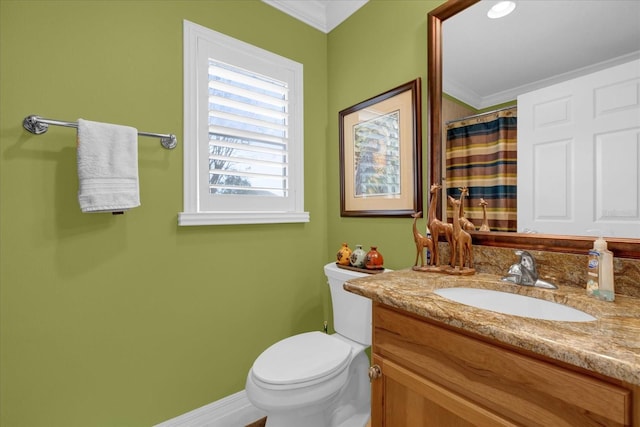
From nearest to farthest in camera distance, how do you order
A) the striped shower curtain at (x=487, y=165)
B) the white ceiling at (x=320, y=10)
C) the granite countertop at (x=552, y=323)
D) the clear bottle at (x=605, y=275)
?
the granite countertop at (x=552, y=323), the clear bottle at (x=605, y=275), the striped shower curtain at (x=487, y=165), the white ceiling at (x=320, y=10)

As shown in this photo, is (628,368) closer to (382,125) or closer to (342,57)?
(382,125)

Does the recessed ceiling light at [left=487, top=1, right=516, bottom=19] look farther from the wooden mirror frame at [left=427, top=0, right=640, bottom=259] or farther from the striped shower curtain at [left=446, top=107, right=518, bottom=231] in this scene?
the striped shower curtain at [left=446, top=107, right=518, bottom=231]

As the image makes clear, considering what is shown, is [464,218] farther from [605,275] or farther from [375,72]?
[375,72]

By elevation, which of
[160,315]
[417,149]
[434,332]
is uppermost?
[417,149]

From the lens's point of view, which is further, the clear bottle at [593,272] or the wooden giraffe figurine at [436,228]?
the wooden giraffe figurine at [436,228]

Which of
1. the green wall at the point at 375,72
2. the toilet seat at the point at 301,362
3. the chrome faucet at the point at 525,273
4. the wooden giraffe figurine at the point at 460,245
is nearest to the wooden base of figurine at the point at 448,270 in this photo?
the wooden giraffe figurine at the point at 460,245

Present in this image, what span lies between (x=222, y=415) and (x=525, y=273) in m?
1.60

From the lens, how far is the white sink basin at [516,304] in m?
A: 0.81

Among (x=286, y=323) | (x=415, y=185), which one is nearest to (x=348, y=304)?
(x=286, y=323)

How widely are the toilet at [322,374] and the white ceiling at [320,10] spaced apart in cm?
160

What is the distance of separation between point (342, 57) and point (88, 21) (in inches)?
52.7

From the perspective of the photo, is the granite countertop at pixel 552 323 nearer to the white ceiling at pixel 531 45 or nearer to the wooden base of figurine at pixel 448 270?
the wooden base of figurine at pixel 448 270

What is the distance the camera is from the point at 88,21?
1.26 metres

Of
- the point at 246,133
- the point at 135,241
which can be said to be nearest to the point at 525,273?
the point at 246,133
